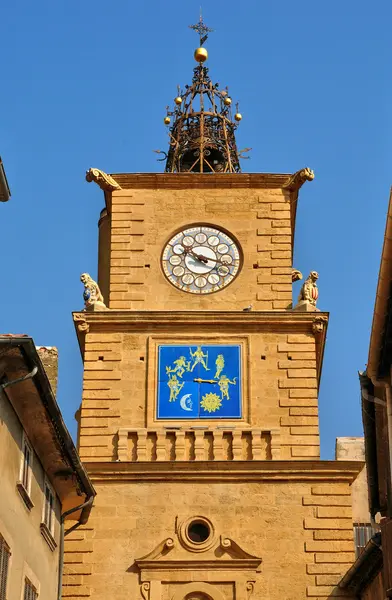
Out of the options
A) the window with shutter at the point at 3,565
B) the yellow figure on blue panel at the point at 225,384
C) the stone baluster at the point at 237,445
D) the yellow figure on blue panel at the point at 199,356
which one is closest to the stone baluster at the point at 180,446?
the stone baluster at the point at 237,445

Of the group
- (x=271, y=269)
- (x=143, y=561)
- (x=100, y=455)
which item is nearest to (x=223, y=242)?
(x=271, y=269)

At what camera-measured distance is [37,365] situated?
62.6 feet

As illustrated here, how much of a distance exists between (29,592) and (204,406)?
32.3ft

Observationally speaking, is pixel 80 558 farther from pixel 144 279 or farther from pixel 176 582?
pixel 144 279

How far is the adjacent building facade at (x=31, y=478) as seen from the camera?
1892 cm

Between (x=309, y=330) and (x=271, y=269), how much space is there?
1.90 metres

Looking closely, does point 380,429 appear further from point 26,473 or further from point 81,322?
point 81,322

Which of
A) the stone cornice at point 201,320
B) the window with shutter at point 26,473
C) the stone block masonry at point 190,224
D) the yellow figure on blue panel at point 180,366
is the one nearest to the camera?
the window with shutter at point 26,473

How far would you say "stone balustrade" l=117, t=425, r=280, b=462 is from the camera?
29156 mm

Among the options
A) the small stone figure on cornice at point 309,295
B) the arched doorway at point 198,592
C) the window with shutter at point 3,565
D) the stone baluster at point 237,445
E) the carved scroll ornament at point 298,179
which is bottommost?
the window with shutter at point 3,565

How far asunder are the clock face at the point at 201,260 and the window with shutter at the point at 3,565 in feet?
44.0

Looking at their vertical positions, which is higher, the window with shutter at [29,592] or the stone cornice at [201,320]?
the stone cornice at [201,320]

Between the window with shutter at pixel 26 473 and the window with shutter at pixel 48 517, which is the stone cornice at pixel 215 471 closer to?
the window with shutter at pixel 48 517

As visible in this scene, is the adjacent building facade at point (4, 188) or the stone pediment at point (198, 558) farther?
the stone pediment at point (198, 558)
